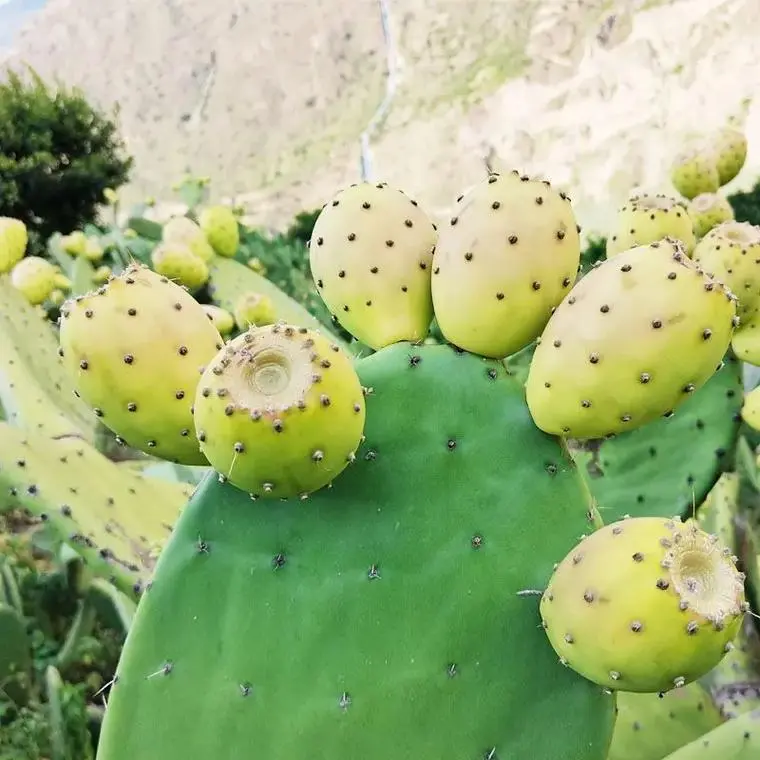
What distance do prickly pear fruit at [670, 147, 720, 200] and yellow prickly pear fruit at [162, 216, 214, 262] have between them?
1632 mm

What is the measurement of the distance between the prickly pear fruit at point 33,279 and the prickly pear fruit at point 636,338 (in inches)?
85.5

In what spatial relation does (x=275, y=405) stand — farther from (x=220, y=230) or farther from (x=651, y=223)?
(x=220, y=230)

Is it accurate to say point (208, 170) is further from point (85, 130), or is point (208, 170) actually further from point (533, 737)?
point (533, 737)

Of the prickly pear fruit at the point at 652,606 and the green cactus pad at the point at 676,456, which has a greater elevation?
the prickly pear fruit at the point at 652,606

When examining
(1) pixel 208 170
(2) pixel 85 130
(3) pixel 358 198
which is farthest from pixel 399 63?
(3) pixel 358 198

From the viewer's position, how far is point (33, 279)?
7.91 feet

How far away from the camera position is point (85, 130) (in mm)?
5504

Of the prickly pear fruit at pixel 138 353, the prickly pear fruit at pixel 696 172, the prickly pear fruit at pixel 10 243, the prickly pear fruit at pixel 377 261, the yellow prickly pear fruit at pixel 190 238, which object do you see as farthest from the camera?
the yellow prickly pear fruit at pixel 190 238

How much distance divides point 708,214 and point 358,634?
121cm

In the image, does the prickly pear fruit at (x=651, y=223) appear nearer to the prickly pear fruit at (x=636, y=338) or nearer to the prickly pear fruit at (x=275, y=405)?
the prickly pear fruit at (x=636, y=338)

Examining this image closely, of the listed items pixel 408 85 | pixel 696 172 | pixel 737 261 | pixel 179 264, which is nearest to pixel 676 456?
pixel 737 261

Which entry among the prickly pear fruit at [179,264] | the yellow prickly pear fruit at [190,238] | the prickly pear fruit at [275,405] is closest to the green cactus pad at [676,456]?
the prickly pear fruit at [275,405]

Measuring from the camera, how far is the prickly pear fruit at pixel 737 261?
3.57 feet

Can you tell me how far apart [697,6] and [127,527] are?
704cm
